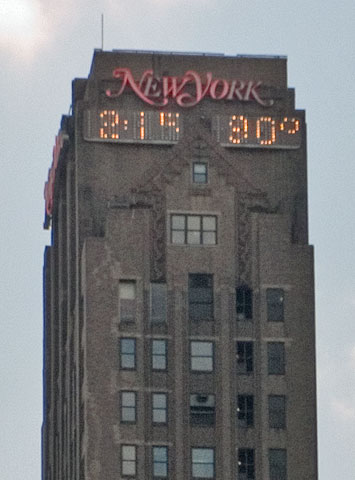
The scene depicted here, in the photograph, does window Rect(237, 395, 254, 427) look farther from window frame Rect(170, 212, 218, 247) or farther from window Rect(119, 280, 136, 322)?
window frame Rect(170, 212, 218, 247)

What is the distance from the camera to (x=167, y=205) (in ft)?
651

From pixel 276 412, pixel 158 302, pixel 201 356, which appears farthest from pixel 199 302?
pixel 276 412

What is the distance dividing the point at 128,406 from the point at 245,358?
9463 millimetres

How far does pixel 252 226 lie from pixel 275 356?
988 centimetres

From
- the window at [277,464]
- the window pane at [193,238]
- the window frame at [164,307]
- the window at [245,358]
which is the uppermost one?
the window pane at [193,238]

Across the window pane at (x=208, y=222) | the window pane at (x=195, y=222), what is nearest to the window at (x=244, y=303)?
the window pane at (x=208, y=222)

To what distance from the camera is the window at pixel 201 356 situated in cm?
19562

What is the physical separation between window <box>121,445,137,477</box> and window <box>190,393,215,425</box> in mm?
5167

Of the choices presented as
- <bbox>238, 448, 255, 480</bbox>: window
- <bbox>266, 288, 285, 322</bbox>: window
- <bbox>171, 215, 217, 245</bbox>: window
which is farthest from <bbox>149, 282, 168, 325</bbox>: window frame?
<bbox>238, 448, 255, 480</bbox>: window

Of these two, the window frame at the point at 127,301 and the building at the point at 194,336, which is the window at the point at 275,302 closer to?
the building at the point at 194,336

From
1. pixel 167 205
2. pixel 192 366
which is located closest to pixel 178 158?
pixel 167 205

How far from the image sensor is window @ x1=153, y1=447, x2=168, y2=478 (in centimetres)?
19238

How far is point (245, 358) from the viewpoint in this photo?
196 m

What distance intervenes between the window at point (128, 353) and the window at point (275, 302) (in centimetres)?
1052
